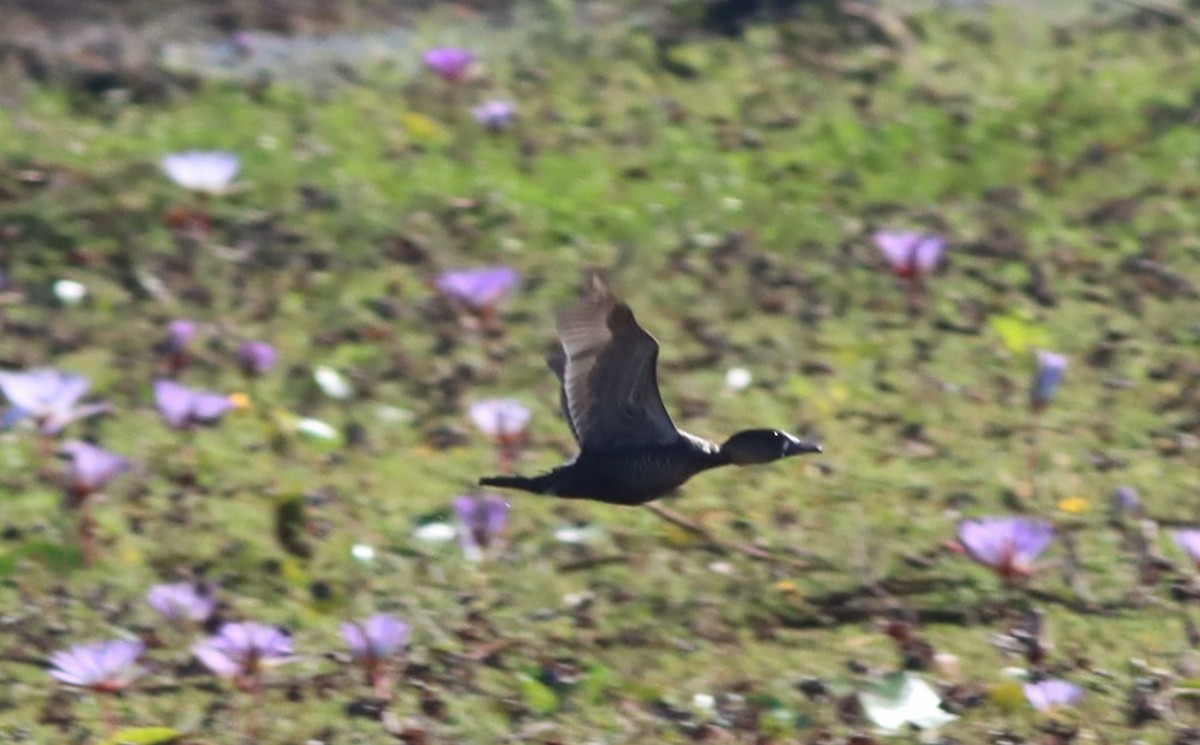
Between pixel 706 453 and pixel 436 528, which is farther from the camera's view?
pixel 436 528

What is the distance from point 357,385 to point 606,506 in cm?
76

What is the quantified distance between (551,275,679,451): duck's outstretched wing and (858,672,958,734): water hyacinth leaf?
23.4 inches

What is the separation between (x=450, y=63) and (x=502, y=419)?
6.26 feet

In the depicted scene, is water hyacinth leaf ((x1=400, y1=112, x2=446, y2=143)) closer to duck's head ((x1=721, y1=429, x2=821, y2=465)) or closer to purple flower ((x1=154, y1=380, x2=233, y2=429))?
purple flower ((x1=154, y1=380, x2=233, y2=429))

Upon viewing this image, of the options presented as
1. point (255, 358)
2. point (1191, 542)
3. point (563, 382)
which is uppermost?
point (1191, 542)

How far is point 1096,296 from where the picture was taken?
540cm

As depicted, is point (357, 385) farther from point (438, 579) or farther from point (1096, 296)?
point (1096, 296)

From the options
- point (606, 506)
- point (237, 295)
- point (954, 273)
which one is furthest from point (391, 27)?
point (606, 506)

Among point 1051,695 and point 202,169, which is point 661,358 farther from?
point 1051,695

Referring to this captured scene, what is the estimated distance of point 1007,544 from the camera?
13.3 feet

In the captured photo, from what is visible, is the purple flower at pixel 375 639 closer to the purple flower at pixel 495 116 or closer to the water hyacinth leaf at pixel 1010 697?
the water hyacinth leaf at pixel 1010 697

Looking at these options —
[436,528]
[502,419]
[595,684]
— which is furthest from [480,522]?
[595,684]

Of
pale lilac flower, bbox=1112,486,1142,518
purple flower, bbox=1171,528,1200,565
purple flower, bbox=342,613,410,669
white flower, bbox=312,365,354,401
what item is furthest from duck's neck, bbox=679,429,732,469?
white flower, bbox=312,365,354,401

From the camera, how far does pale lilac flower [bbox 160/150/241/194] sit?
547cm
